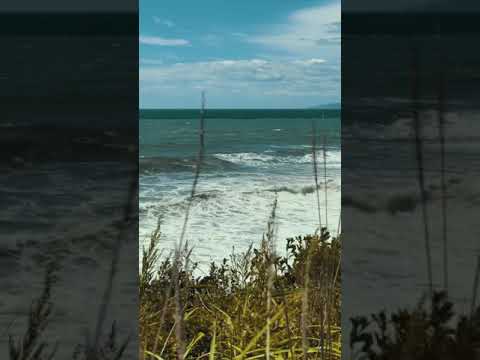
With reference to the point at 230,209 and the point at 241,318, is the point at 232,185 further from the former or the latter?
the point at 241,318

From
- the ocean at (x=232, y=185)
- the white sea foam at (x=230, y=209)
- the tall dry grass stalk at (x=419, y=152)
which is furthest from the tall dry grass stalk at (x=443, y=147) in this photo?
the white sea foam at (x=230, y=209)

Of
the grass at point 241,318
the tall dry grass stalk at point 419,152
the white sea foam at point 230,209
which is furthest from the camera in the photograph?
the white sea foam at point 230,209

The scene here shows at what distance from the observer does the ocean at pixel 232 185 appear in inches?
253

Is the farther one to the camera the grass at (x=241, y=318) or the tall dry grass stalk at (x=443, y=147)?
the grass at (x=241, y=318)

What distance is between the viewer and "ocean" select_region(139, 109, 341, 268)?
6416 mm

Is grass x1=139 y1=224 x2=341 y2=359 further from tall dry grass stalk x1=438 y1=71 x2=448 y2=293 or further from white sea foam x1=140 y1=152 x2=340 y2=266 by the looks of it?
white sea foam x1=140 y1=152 x2=340 y2=266

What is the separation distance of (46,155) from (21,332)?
43 cm

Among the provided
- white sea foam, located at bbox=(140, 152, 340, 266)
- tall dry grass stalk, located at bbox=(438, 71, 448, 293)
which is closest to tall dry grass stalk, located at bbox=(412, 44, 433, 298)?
→ tall dry grass stalk, located at bbox=(438, 71, 448, 293)

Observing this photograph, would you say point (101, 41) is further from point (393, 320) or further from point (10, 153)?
point (393, 320)

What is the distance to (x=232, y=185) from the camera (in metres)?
9.20

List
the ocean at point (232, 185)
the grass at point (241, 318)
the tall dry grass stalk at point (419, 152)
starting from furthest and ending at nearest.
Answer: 1. the ocean at point (232, 185)
2. the grass at point (241, 318)
3. the tall dry grass stalk at point (419, 152)

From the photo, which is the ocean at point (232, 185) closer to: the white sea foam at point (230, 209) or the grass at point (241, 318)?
the white sea foam at point (230, 209)

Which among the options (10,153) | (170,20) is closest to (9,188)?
(10,153)

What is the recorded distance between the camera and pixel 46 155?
47.2 inches
